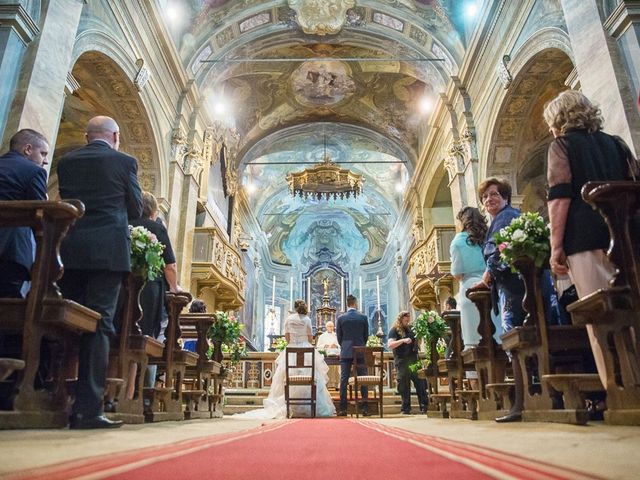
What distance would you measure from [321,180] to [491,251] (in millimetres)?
13457

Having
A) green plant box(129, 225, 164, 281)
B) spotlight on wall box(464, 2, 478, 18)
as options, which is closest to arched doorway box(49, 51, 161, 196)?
green plant box(129, 225, 164, 281)

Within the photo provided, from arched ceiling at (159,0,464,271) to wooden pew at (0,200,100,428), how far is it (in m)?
10.2

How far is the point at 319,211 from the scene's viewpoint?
28.4 m

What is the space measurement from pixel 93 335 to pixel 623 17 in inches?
246

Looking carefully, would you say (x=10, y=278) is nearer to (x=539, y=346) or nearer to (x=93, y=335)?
(x=93, y=335)

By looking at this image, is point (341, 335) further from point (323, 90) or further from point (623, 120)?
point (323, 90)

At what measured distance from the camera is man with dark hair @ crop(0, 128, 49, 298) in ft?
9.68

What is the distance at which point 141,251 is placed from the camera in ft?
11.6

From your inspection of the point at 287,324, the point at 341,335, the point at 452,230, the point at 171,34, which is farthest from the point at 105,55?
the point at 452,230

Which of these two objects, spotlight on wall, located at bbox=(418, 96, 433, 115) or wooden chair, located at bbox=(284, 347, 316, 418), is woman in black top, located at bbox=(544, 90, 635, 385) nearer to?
wooden chair, located at bbox=(284, 347, 316, 418)

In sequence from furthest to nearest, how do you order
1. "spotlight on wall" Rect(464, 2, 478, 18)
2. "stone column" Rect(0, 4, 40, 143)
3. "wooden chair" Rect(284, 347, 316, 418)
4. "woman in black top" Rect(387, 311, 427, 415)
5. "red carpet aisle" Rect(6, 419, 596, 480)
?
"spotlight on wall" Rect(464, 2, 478, 18) → "woman in black top" Rect(387, 311, 427, 415) → "wooden chair" Rect(284, 347, 316, 418) → "stone column" Rect(0, 4, 40, 143) → "red carpet aisle" Rect(6, 419, 596, 480)

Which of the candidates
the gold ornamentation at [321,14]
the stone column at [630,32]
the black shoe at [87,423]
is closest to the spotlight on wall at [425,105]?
the gold ornamentation at [321,14]

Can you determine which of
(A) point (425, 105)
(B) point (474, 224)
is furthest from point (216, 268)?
(B) point (474, 224)

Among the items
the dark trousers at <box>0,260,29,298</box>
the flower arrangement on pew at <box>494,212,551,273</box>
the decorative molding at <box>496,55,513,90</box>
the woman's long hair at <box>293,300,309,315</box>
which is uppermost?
the decorative molding at <box>496,55,513,90</box>
